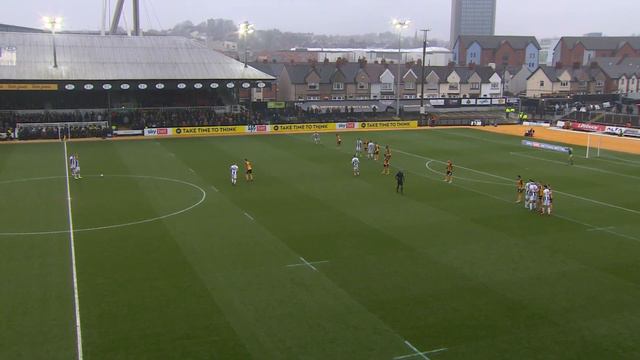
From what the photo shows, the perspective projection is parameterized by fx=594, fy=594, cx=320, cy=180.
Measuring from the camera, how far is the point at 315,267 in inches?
830

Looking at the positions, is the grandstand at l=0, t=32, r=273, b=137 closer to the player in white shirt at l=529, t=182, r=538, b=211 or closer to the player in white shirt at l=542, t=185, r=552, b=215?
the player in white shirt at l=529, t=182, r=538, b=211

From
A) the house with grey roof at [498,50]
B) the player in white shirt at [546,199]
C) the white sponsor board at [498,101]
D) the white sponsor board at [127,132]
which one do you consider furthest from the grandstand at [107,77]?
the house with grey roof at [498,50]

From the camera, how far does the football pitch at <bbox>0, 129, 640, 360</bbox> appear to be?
1541cm

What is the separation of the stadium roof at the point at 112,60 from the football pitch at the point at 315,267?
1251 inches

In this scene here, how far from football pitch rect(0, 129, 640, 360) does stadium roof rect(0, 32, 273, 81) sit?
31770mm

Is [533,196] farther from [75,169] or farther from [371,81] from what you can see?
[371,81]

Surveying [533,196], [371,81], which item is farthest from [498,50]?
[533,196]

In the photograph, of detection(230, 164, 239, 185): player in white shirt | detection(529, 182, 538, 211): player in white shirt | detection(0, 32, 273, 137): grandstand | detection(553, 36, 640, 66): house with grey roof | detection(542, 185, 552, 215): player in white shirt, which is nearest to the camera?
detection(542, 185, 552, 215): player in white shirt

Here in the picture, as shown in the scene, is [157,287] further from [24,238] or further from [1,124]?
[1,124]

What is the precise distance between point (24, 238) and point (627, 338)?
2238 centimetres

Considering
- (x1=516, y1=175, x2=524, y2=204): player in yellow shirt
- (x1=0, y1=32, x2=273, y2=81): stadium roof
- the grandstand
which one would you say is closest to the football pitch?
(x1=516, y1=175, x2=524, y2=204): player in yellow shirt

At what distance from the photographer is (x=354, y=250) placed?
23.1 meters

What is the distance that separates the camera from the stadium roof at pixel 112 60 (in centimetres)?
6875

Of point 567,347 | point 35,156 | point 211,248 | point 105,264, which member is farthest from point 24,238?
point 35,156
